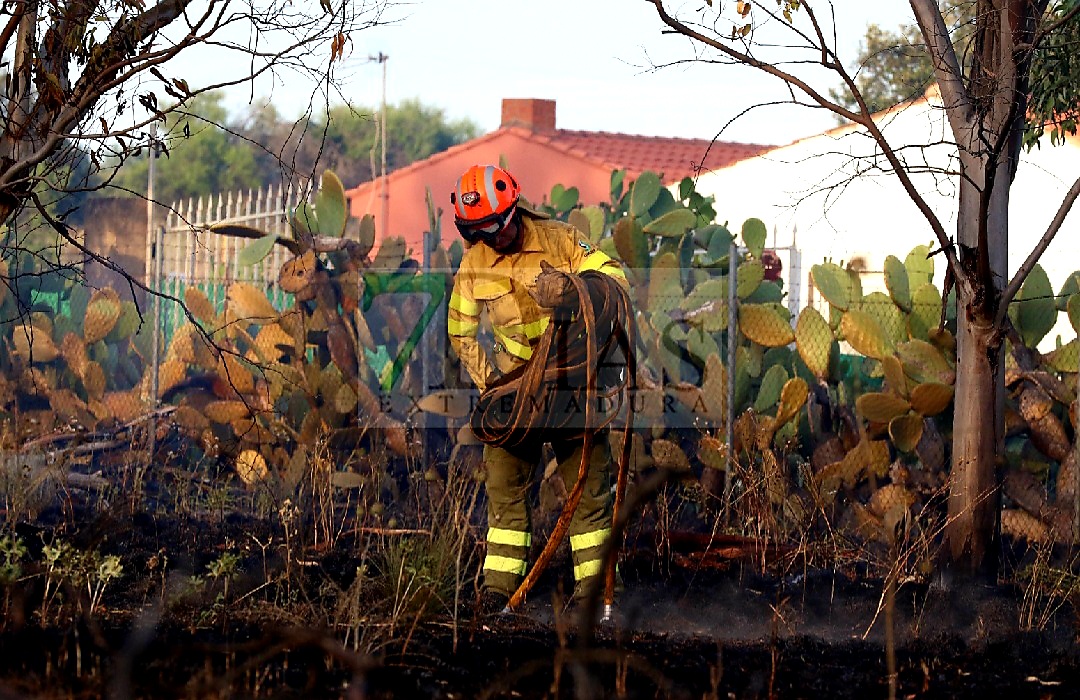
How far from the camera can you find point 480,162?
1110 inches

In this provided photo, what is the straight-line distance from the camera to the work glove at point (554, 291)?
18.5 ft

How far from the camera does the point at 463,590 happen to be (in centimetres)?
639

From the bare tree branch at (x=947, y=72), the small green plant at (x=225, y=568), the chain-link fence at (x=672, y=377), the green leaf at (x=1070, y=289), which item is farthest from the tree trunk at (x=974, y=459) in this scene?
the small green plant at (x=225, y=568)

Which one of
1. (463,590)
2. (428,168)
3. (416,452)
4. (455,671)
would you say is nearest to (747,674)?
(455,671)

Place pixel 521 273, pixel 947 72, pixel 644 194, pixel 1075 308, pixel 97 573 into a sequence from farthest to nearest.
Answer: pixel 644 194, pixel 1075 308, pixel 947 72, pixel 521 273, pixel 97 573

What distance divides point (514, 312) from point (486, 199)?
56 centimetres

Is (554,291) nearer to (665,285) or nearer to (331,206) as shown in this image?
(665,285)

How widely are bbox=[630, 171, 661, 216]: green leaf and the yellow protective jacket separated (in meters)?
4.42

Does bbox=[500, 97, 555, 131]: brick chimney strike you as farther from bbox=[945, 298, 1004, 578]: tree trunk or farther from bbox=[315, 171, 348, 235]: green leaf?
bbox=[945, 298, 1004, 578]: tree trunk

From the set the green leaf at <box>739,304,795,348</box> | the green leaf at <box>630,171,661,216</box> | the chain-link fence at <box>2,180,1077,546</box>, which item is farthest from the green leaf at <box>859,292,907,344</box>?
the green leaf at <box>630,171,661,216</box>

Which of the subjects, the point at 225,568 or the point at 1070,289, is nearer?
the point at 225,568

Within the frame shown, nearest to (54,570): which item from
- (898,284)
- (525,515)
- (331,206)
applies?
(525,515)

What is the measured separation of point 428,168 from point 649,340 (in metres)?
20.3

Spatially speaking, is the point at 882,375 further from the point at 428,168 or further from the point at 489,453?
the point at 428,168
